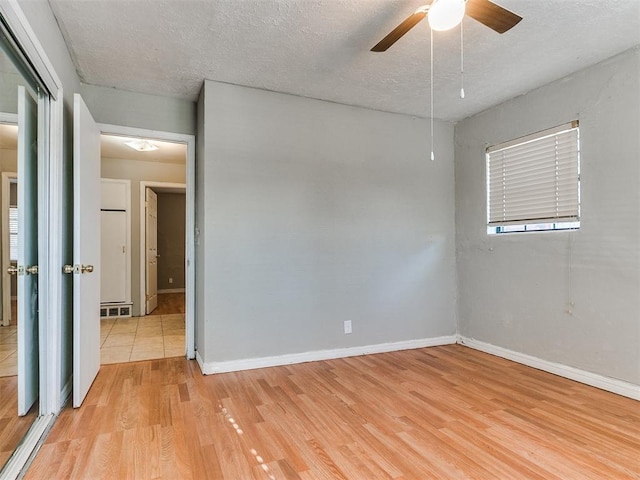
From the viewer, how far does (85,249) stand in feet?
7.89

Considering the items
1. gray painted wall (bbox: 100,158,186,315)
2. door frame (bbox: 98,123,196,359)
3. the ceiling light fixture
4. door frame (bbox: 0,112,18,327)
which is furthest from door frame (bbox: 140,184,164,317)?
door frame (bbox: 0,112,18,327)

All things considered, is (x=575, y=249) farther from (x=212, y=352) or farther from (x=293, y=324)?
(x=212, y=352)

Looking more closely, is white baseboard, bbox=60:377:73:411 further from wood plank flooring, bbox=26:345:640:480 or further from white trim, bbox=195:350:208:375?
white trim, bbox=195:350:208:375

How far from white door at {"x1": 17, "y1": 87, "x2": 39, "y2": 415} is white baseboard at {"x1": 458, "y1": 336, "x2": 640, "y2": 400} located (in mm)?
3597

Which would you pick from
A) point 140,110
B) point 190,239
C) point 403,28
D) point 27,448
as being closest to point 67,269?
point 27,448

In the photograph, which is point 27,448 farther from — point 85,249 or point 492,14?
point 492,14

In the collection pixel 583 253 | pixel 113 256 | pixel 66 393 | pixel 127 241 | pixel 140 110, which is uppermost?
pixel 140 110

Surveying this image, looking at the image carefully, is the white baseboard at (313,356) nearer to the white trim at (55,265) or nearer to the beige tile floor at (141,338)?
the beige tile floor at (141,338)

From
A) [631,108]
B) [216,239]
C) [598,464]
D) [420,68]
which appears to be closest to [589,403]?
[598,464]

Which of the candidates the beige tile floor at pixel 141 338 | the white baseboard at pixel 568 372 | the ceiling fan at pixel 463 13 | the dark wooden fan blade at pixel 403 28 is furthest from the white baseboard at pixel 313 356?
the ceiling fan at pixel 463 13

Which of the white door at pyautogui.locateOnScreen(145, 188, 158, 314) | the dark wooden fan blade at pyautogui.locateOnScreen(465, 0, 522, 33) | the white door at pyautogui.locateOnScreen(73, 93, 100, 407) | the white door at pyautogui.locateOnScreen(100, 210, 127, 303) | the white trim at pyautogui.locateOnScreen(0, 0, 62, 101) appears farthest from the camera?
the white door at pyautogui.locateOnScreen(145, 188, 158, 314)

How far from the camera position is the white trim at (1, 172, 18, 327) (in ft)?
5.87

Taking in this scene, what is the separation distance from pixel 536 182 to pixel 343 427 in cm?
257

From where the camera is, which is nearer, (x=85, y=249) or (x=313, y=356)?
(x=85, y=249)
